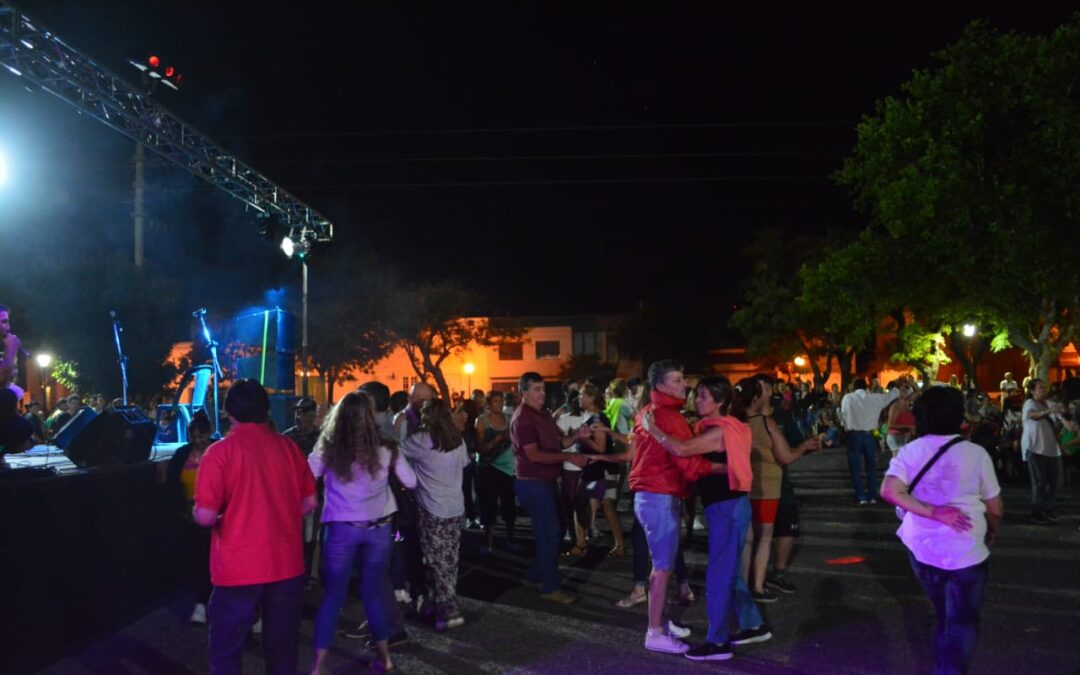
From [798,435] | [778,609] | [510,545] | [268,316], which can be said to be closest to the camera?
[778,609]

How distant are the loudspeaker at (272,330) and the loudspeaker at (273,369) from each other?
17cm

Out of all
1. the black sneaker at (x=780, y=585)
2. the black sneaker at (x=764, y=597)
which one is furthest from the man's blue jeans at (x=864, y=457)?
the black sneaker at (x=764, y=597)

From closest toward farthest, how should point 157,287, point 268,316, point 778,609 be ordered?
point 778,609
point 268,316
point 157,287

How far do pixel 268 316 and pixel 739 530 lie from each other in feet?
46.0

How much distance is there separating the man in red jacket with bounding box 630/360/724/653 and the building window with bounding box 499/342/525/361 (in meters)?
55.2

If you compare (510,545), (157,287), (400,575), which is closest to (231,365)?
(157,287)

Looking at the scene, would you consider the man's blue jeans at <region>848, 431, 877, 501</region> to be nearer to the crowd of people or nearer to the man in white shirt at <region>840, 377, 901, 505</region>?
the man in white shirt at <region>840, 377, 901, 505</region>

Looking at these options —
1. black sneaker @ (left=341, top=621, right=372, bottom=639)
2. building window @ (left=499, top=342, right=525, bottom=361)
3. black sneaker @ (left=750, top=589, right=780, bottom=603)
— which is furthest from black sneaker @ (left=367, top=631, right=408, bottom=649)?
building window @ (left=499, top=342, right=525, bottom=361)

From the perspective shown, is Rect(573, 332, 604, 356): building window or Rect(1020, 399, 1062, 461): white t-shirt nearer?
Rect(1020, 399, 1062, 461): white t-shirt

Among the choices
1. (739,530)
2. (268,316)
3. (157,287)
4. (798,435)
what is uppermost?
(157,287)

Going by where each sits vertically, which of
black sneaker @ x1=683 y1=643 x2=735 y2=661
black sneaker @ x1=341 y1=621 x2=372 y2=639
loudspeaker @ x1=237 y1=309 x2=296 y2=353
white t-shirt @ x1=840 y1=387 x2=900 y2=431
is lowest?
black sneaker @ x1=341 y1=621 x2=372 y2=639

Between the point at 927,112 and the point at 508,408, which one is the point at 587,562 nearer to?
the point at 508,408

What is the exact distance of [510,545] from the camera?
10.8m

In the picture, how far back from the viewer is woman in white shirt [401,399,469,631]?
23.2 ft
